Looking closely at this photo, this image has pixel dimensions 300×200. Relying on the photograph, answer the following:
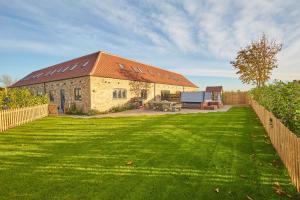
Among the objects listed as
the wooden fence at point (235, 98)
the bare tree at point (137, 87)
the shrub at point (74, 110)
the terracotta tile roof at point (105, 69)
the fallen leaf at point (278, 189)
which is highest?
the terracotta tile roof at point (105, 69)

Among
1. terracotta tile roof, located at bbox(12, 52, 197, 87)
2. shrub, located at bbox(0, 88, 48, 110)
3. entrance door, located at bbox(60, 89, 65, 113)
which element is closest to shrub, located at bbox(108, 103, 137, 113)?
terracotta tile roof, located at bbox(12, 52, 197, 87)

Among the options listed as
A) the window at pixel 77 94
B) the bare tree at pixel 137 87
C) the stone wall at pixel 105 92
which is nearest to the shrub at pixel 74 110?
the window at pixel 77 94

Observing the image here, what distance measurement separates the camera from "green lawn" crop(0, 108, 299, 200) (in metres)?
4.31

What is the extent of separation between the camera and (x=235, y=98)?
36.3m

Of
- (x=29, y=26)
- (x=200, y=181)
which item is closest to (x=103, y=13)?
(x=29, y=26)

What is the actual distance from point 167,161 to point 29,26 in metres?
18.7

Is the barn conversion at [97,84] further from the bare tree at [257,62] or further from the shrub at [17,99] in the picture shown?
the bare tree at [257,62]

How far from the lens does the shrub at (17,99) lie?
1545cm

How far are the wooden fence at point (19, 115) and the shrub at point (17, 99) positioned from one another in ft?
2.71

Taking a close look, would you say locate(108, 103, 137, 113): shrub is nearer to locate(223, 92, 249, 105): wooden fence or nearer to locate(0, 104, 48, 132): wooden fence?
locate(0, 104, 48, 132): wooden fence

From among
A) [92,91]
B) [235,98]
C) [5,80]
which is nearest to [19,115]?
[92,91]

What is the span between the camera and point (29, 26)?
60.4 ft

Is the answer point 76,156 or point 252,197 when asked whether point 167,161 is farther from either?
point 76,156

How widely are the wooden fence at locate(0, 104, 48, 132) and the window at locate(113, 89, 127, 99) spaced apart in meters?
7.71
